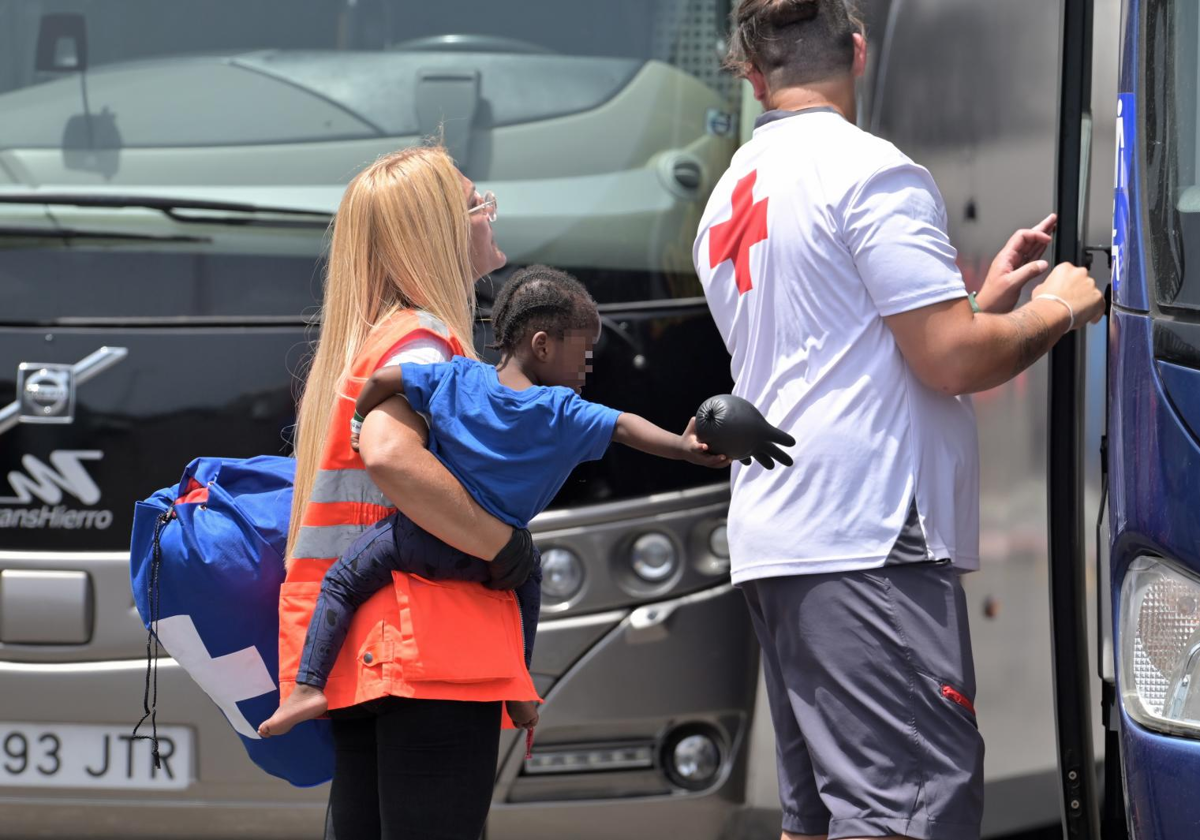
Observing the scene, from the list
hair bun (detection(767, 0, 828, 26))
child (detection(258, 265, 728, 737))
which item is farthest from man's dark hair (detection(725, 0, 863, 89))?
child (detection(258, 265, 728, 737))

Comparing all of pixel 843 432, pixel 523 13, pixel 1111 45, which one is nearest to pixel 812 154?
pixel 843 432

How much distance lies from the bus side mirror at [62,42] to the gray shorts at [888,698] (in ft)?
7.71

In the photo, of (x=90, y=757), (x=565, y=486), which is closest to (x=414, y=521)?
(x=565, y=486)

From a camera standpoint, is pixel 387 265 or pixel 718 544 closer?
pixel 387 265

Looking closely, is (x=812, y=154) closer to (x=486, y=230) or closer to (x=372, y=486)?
(x=486, y=230)

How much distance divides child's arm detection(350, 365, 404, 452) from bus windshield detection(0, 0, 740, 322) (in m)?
1.24

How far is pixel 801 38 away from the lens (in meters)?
2.51

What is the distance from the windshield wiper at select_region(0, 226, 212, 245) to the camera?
3410 millimetres

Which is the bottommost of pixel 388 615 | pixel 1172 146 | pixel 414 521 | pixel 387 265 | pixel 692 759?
pixel 692 759

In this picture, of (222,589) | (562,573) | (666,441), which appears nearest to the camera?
(666,441)

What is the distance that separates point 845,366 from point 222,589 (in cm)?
104

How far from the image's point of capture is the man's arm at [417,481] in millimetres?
2166

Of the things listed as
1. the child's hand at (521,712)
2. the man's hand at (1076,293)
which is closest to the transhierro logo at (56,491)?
the child's hand at (521,712)

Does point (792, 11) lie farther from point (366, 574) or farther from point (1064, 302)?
point (366, 574)
